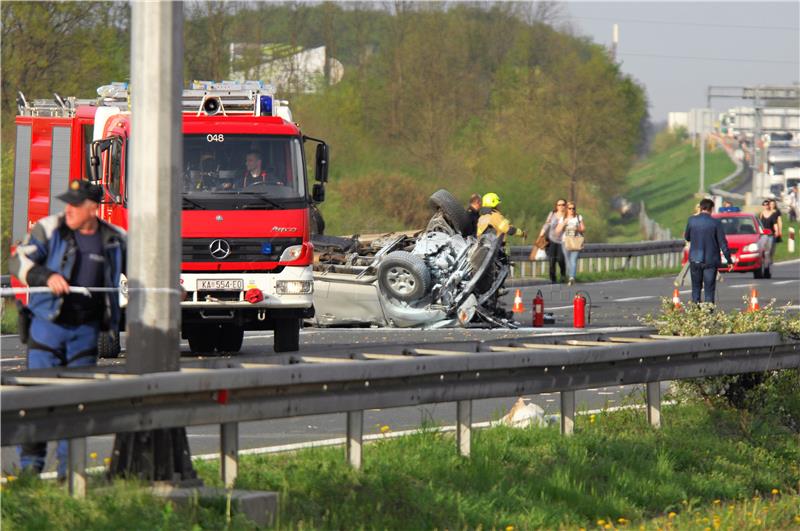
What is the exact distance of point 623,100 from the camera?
78688mm

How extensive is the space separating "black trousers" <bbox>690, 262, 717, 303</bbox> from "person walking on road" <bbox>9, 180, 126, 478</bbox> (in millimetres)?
14489

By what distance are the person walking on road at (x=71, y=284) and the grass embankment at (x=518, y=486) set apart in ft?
3.33

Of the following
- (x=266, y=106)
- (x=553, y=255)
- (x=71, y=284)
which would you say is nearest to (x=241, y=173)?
(x=266, y=106)

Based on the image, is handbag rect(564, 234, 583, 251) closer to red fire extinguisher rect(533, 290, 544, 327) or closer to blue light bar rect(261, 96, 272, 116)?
red fire extinguisher rect(533, 290, 544, 327)

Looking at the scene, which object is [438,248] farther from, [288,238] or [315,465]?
[315,465]

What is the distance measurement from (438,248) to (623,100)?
189ft

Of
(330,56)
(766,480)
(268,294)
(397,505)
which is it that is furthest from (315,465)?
(330,56)

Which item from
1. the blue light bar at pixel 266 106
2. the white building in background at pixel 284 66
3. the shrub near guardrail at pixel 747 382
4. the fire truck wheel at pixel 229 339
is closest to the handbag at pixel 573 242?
the fire truck wheel at pixel 229 339

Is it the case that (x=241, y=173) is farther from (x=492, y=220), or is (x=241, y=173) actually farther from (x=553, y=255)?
(x=553, y=255)

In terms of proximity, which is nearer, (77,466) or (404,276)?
(77,466)

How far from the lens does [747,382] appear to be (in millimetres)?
12562

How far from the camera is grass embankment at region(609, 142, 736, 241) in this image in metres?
99.4

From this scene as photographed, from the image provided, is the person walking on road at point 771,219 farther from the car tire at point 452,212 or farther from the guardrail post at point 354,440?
the guardrail post at point 354,440

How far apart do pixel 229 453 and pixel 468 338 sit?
13096 millimetres
